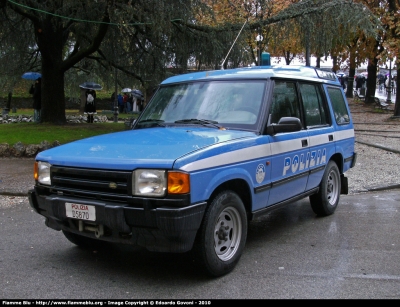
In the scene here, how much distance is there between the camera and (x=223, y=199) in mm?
4414

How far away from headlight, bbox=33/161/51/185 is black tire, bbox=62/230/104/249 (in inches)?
31.7

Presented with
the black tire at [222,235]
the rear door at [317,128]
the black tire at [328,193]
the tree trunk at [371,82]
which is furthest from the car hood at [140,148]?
the tree trunk at [371,82]

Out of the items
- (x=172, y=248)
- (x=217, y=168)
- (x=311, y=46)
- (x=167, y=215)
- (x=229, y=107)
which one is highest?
(x=311, y=46)

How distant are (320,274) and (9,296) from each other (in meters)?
2.94

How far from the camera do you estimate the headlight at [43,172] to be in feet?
15.1

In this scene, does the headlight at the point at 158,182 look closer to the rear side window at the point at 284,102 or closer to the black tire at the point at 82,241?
the black tire at the point at 82,241

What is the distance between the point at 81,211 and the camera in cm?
427

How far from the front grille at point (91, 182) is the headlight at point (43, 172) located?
0.08 meters

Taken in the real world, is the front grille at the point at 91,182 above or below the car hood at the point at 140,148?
below

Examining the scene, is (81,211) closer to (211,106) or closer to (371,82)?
(211,106)

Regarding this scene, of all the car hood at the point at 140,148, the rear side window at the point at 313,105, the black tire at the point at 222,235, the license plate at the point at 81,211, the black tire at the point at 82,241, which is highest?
the rear side window at the point at 313,105

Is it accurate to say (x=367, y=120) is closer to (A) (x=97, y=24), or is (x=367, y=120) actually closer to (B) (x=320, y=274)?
(A) (x=97, y=24)

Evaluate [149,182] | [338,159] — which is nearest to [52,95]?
[338,159]

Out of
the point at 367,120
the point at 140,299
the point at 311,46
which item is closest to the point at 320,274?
the point at 140,299
